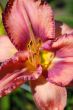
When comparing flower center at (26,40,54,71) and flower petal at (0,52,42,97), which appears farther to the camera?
flower center at (26,40,54,71)

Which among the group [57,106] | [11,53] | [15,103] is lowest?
[15,103]

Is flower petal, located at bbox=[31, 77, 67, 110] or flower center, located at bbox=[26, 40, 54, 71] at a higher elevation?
flower center, located at bbox=[26, 40, 54, 71]

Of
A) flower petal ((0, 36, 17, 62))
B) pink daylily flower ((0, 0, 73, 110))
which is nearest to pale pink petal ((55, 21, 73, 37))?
pink daylily flower ((0, 0, 73, 110))

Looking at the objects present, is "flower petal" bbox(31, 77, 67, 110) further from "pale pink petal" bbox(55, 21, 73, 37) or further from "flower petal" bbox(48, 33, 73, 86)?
"pale pink petal" bbox(55, 21, 73, 37)

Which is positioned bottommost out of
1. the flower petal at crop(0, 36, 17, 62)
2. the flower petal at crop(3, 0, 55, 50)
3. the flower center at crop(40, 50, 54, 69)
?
the flower center at crop(40, 50, 54, 69)

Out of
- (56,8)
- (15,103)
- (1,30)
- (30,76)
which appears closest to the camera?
(30,76)

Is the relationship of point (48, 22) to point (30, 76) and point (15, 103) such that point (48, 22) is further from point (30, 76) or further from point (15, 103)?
point (15, 103)

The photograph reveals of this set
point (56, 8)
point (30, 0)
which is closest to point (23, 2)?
point (30, 0)
